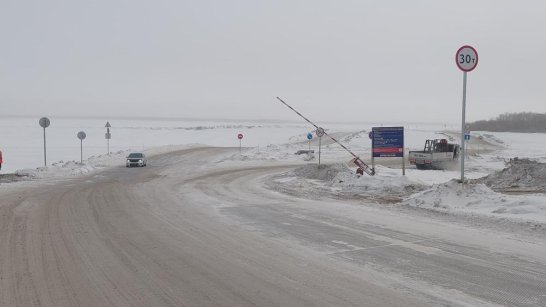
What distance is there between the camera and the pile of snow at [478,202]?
37.3 ft

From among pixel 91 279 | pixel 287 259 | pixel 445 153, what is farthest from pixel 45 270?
pixel 445 153

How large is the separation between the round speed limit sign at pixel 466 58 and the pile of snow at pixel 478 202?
3149 mm

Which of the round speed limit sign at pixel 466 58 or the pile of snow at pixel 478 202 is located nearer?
the pile of snow at pixel 478 202

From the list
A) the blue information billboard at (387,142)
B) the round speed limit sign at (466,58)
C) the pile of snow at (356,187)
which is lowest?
the pile of snow at (356,187)

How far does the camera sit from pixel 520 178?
19172 mm

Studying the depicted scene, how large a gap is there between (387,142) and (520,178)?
5.30 m

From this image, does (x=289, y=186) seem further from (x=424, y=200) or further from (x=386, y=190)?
(x=424, y=200)

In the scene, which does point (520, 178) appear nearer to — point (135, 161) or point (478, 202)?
point (478, 202)

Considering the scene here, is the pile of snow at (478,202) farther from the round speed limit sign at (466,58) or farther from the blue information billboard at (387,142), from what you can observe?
the blue information billboard at (387,142)

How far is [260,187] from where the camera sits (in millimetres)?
19703

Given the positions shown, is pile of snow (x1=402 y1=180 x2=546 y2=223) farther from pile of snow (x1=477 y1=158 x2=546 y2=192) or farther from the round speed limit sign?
pile of snow (x1=477 y1=158 x2=546 y2=192)

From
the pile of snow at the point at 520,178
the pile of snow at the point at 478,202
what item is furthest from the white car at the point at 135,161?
the pile of snow at the point at 478,202

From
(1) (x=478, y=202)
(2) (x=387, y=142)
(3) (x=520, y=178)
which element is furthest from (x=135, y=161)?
(1) (x=478, y=202)

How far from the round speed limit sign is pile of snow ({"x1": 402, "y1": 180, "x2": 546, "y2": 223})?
3.15m
